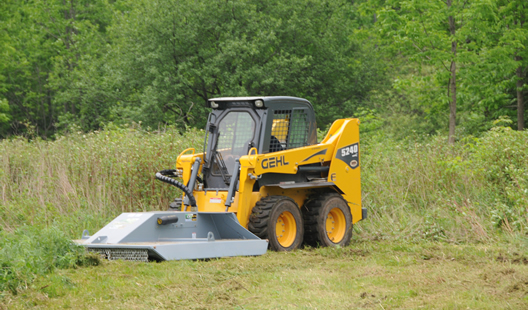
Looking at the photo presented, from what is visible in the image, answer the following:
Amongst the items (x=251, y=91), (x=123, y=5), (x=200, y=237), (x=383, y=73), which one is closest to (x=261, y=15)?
(x=251, y=91)

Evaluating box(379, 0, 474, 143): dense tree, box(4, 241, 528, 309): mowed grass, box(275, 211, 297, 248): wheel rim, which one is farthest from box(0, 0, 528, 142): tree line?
box(4, 241, 528, 309): mowed grass

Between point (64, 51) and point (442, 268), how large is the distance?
91.2 feet

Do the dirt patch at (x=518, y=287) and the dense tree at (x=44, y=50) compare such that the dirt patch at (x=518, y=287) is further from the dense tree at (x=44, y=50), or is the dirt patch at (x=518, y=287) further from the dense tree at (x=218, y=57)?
the dense tree at (x=44, y=50)

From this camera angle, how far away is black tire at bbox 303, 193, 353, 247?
27.9 ft

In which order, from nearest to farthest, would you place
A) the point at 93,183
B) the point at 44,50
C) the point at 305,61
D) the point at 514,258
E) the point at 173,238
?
the point at 514,258
the point at 173,238
the point at 93,183
the point at 305,61
the point at 44,50

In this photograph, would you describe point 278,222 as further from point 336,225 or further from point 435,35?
point 435,35

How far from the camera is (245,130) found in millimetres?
8430

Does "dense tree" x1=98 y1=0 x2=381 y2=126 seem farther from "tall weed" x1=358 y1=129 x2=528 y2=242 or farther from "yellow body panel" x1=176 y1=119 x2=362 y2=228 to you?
"yellow body panel" x1=176 y1=119 x2=362 y2=228

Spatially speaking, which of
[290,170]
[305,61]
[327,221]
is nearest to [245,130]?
[290,170]

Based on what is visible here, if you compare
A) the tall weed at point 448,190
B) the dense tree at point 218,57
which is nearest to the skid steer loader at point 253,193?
the tall weed at point 448,190

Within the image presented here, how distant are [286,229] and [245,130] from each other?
61.6 inches

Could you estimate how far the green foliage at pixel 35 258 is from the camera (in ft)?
17.5

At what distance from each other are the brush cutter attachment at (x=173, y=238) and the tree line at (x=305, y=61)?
8138 millimetres

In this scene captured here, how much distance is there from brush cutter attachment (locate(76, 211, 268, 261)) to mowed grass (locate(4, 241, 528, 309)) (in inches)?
6.2
